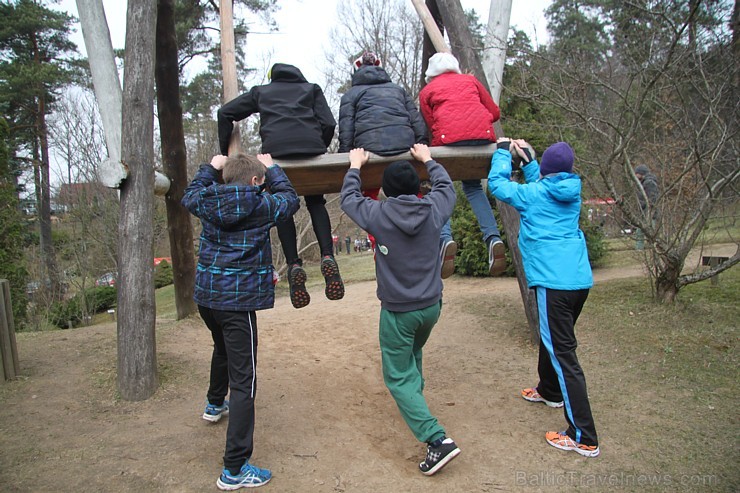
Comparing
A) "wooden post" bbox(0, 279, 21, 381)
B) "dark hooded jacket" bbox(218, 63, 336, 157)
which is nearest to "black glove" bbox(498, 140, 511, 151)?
"dark hooded jacket" bbox(218, 63, 336, 157)

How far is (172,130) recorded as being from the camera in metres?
6.50

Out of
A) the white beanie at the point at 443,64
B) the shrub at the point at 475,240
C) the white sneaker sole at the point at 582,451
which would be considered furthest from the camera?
the shrub at the point at 475,240

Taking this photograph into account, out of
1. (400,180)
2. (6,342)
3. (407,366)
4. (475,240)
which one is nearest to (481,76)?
(400,180)

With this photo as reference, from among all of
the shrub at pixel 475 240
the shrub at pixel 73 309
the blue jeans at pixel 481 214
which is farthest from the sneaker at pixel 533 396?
the shrub at pixel 73 309

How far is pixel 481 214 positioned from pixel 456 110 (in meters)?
0.89

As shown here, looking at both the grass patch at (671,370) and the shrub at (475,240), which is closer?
the grass patch at (671,370)

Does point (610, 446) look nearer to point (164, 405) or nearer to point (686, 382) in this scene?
point (686, 382)

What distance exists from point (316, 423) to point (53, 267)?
1351 centimetres

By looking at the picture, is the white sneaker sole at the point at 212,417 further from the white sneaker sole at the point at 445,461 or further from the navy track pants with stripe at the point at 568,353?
the navy track pants with stripe at the point at 568,353

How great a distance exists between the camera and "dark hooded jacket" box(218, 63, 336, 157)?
3.78 meters

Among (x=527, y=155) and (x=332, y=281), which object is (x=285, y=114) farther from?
(x=527, y=155)

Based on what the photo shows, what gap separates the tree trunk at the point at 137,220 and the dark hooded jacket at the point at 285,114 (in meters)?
0.87

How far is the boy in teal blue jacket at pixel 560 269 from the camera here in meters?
3.39

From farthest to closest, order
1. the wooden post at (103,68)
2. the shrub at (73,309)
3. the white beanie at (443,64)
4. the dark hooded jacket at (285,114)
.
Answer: the shrub at (73,309)
the wooden post at (103,68)
the white beanie at (443,64)
the dark hooded jacket at (285,114)
